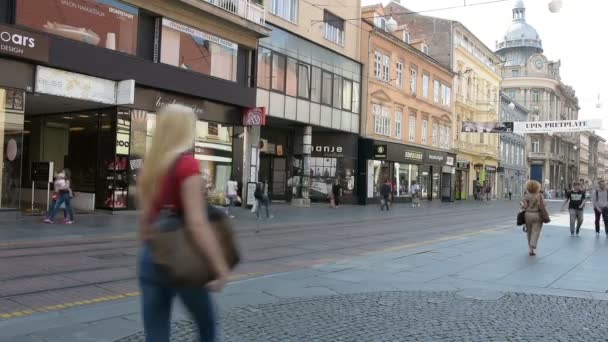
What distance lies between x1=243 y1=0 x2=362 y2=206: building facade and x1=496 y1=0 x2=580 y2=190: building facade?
5356 cm

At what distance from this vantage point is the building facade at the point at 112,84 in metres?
15.3

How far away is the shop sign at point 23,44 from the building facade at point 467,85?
34.0 m

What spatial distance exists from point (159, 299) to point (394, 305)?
3906 millimetres

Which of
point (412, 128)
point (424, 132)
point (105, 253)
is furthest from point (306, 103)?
point (105, 253)

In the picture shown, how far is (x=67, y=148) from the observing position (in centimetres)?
2062

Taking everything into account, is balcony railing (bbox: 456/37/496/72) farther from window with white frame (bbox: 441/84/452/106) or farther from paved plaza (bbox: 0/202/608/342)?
paved plaza (bbox: 0/202/608/342)

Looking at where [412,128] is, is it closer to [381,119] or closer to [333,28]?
[381,119]

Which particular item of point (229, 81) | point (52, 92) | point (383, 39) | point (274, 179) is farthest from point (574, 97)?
point (52, 92)

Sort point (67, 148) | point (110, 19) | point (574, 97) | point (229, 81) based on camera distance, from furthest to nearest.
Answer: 1. point (574, 97)
2. point (229, 81)
3. point (67, 148)
4. point (110, 19)

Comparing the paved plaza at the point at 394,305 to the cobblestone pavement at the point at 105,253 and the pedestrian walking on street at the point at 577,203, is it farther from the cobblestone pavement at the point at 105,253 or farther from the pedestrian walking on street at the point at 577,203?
the pedestrian walking on street at the point at 577,203

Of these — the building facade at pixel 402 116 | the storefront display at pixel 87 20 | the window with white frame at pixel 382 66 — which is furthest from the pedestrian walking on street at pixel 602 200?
the window with white frame at pixel 382 66

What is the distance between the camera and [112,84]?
17.7 meters

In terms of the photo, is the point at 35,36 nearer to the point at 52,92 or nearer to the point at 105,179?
the point at 52,92

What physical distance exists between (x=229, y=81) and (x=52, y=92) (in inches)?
302
